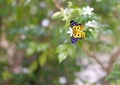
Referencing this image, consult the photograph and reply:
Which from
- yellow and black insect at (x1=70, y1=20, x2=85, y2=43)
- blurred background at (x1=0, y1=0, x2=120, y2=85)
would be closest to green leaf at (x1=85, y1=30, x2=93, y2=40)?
yellow and black insect at (x1=70, y1=20, x2=85, y2=43)

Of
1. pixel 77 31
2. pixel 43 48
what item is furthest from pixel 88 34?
pixel 43 48

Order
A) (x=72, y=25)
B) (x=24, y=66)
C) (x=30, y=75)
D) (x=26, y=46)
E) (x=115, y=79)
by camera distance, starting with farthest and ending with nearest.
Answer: (x=24, y=66) → (x=30, y=75) → (x=26, y=46) → (x=115, y=79) → (x=72, y=25)

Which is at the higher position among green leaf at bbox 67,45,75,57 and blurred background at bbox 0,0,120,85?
blurred background at bbox 0,0,120,85

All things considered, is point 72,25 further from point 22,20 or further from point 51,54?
point 22,20

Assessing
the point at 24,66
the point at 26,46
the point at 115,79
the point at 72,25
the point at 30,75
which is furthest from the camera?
the point at 24,66

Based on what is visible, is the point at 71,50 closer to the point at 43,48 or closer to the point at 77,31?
the point at 77,31

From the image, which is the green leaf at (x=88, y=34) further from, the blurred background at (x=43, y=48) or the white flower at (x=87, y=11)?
the blurred background at (x=43, y=48)

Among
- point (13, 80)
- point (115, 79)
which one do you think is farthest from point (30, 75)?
point (115, 79)

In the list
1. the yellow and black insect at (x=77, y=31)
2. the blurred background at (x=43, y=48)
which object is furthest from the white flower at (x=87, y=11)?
the blurred background at (x=43, y=48)

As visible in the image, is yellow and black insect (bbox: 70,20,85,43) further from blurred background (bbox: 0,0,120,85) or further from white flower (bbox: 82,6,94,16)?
blurred background (bbox: 0,0,120,85)
